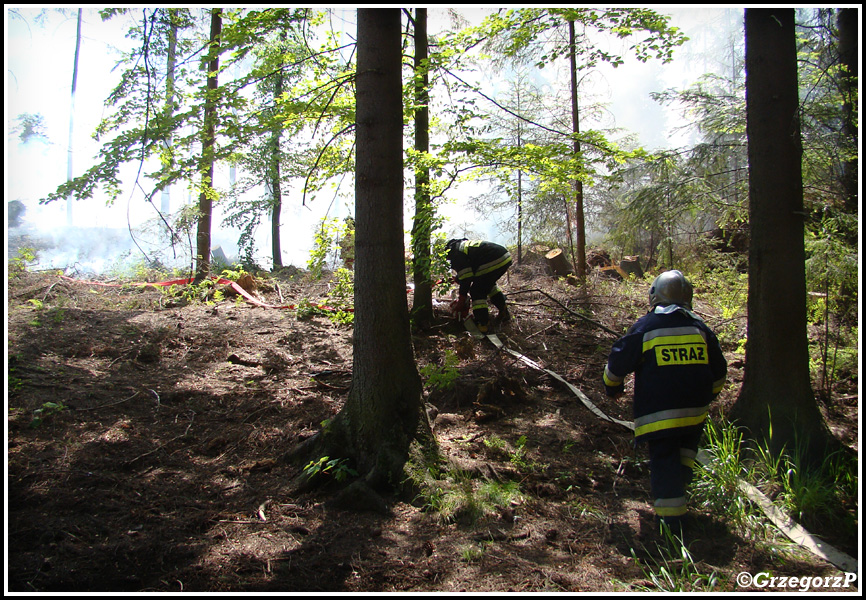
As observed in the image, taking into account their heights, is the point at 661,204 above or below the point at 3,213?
above

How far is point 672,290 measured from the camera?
3.47 metres

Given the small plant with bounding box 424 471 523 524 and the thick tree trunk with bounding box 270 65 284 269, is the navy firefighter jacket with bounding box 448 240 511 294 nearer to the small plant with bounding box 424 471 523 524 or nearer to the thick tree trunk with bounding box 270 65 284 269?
the small plant with bounding box 424 471 523 524

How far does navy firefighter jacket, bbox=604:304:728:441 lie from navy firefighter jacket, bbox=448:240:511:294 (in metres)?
4.09

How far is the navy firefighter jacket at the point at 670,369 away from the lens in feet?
10.8

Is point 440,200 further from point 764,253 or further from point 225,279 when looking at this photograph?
point 225,279

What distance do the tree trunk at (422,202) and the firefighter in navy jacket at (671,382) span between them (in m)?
3.69

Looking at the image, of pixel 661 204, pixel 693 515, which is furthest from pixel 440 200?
pixel 693 515

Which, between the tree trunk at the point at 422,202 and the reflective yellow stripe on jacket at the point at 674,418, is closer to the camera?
the reflective yellow stripe on jacket at the point at 674,418

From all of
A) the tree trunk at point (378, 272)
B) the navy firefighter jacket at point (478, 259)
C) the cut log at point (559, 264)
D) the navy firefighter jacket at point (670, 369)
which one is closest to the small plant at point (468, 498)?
the tree trunk at point (378, 272)

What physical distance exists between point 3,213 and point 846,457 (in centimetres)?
598

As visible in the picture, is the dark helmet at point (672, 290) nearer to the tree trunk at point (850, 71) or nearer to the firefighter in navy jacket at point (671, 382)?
the firefighter in navy jacket at point (671, 382)

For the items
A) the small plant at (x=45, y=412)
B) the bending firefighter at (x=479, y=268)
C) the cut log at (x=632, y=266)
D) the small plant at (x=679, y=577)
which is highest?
the cut log at (x=632, y=266)

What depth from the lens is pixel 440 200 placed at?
654cm

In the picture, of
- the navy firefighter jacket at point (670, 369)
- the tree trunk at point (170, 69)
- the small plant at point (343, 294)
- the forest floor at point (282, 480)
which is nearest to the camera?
the forest floor at point (282, 480)
